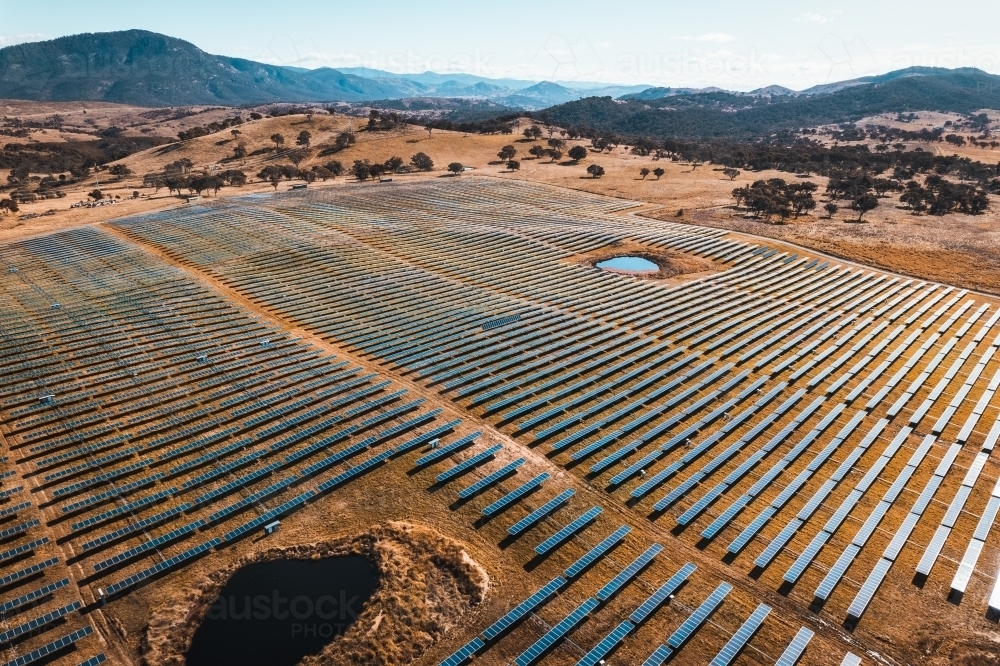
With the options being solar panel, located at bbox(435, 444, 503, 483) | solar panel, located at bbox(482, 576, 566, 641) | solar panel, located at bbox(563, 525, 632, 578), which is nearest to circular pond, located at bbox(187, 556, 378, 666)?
solar panel, located at bbox(482, 576, 566, 641)

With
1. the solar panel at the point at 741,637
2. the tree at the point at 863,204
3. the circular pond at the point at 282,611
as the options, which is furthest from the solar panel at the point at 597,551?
the tree at the point at 863,204

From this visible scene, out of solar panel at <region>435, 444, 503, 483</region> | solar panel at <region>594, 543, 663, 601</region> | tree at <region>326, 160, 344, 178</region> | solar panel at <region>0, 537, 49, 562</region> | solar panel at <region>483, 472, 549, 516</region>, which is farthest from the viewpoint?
tree at <region>326, 160, 344, 178</region>

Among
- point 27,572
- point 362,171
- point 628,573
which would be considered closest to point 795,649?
point 628,573

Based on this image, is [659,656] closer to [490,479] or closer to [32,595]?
[490,479]

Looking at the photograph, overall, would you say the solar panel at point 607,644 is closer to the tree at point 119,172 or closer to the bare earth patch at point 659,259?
the bare earth patch at point 659,259

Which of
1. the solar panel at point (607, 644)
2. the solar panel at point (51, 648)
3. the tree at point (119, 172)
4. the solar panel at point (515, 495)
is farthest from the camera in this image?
the tree at point (119, 172)

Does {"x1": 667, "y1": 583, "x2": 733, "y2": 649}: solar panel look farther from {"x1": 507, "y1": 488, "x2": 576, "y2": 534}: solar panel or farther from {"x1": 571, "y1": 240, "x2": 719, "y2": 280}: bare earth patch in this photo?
{"x1": 571, "y1": 240, "x2": 719, "y2": 280}: bare earth patch
